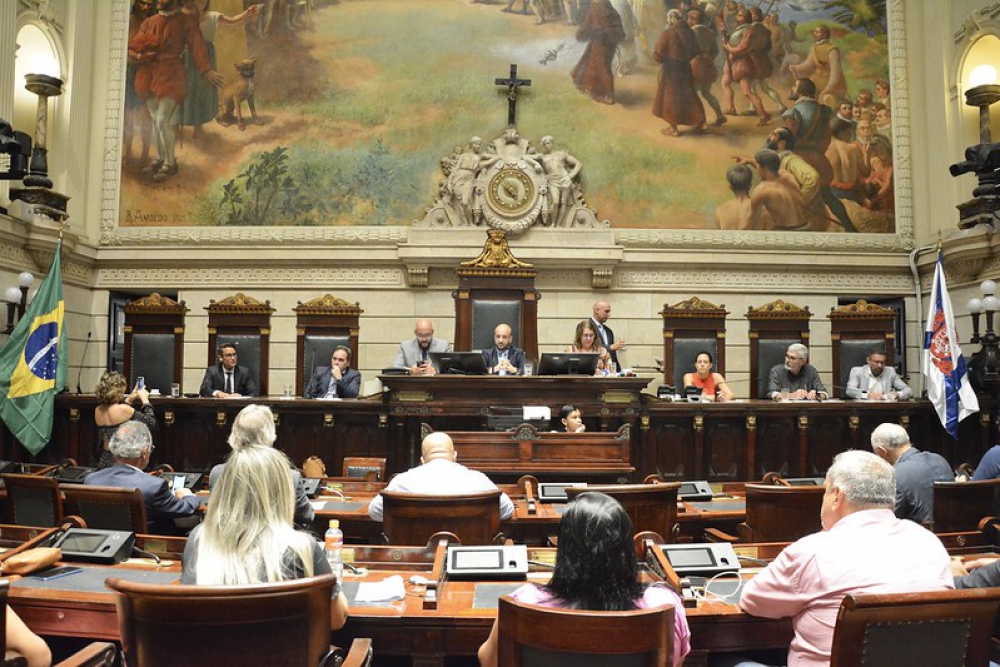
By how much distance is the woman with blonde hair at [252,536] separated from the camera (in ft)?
7.09

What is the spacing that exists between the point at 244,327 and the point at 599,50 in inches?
252

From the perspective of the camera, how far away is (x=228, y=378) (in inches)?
362

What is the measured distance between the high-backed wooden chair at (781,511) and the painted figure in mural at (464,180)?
715 cm

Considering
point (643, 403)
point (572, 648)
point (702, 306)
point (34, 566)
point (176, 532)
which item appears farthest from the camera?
point (702, 306)

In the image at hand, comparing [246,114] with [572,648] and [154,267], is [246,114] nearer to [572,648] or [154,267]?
[154,267]

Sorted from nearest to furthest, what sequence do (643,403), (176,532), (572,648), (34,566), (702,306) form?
(572,648) < (34,566) < (176,532) < (643,403) < (702,306)

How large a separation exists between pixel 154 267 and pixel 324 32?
416cm

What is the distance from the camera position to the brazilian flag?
7.76m

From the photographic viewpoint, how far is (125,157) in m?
10.8

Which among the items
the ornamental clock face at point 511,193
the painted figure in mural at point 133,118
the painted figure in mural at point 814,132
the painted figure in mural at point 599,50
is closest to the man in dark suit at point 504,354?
the ornamental clock face at point 511,193

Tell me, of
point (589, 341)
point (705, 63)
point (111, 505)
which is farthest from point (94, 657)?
point (705, 63)

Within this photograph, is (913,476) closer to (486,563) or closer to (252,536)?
(486,563)

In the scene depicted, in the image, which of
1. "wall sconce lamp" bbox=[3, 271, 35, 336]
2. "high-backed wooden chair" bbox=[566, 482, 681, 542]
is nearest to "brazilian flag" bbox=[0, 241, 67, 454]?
"wall sconce lamp" bbox=[3, 271, 35, 336]

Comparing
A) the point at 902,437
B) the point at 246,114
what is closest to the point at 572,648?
the point at 902,437
